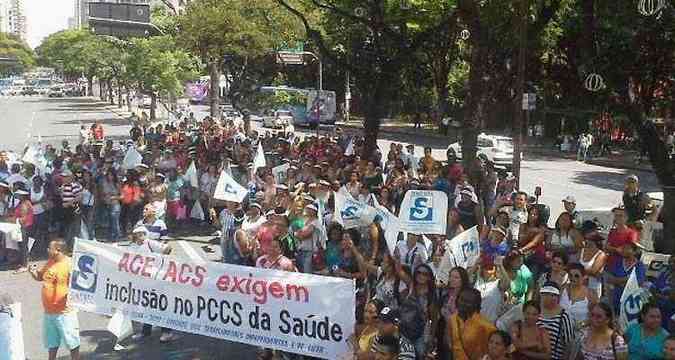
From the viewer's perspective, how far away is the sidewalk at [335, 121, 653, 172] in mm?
34062

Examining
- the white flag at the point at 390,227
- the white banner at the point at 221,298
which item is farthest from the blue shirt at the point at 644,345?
the white flag at the point at 390,227

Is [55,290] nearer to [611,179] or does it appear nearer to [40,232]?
[40,232]

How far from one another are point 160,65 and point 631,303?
3799 centimetres

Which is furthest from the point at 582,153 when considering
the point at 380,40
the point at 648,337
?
the point at 648,337

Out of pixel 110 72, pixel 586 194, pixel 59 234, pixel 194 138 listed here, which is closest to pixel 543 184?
pixel 586 194

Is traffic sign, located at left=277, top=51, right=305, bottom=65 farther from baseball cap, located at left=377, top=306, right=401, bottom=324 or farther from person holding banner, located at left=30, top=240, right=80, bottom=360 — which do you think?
baseball cap, located at left=377, top=306, right=401, bottom=324

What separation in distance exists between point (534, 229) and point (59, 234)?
866 cm

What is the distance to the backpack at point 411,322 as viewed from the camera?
6.81 meters

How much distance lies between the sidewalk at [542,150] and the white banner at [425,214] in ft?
82.5

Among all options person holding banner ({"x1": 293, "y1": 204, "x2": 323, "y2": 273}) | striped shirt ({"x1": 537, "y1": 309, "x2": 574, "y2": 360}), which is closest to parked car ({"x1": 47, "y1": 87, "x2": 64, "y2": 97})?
person holding banner ({"x1": 293, "y1": 204, "x2": 323, "y2": 273})

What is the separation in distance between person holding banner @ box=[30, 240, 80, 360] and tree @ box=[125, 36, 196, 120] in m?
34.6

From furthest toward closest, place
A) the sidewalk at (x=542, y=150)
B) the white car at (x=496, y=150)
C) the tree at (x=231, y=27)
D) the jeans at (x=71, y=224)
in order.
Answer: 1. the sidewalk at (x=542, y=150)
2. the white car at (x=496, y=150)
3. the tree at (x=231, y=27)
4. the jeans at (x=71, y=224)

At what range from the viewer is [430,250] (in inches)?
363

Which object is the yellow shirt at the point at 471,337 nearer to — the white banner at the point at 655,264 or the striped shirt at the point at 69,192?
the white banner at the point at 655,264
